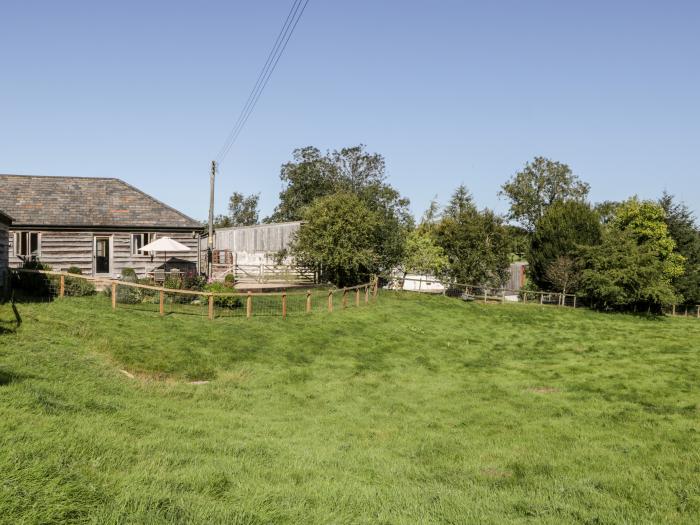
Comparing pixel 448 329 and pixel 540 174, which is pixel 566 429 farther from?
pixel 540 174

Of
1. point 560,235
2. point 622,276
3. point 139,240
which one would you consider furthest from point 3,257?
point 560,235

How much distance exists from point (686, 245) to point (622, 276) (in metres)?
13.3

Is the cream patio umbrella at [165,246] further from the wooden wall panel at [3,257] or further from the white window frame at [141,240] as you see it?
the wooden wall panel at [3,257]

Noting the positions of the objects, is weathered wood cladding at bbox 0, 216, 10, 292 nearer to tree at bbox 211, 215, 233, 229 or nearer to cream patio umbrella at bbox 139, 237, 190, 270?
cream patio umbrella at bbox 139, 237, 190, 270

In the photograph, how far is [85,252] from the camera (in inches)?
1056

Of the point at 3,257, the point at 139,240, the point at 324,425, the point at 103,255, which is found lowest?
the point at 324,425

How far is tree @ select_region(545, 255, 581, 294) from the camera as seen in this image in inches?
1586

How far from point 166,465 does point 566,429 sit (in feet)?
25.6

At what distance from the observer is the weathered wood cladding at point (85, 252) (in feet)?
86.3

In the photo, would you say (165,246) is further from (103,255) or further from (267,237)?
(267,237)

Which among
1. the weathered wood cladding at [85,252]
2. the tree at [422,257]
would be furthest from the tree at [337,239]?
the weathered wood cladding at [85,252]

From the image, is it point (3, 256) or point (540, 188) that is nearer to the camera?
point (3, 256)

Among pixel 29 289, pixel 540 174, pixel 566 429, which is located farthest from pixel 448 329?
pixel 540 174

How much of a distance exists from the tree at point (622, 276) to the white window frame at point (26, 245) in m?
32.5
